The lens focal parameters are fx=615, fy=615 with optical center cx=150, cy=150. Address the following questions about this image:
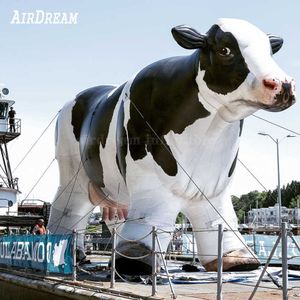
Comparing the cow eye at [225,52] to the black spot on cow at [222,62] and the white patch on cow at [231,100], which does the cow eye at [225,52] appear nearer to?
the black spot on cow at [222,62]

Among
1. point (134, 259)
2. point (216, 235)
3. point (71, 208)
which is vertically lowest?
point (134, 259)

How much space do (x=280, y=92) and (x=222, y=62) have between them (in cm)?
97

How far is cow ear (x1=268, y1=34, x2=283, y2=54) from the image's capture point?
897 cm

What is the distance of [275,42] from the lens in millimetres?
9000

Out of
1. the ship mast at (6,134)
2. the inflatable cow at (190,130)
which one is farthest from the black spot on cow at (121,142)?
the ship mast at (6,134)

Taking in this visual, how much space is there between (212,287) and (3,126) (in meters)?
21.5

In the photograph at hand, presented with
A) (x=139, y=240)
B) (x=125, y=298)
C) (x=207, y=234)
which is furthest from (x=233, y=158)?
(x=125, y=298)

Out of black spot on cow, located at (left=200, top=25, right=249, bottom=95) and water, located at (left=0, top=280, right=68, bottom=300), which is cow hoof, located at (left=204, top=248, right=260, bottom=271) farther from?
black spot on cow, located at (left=200, top=25, right=249, bottom=95)

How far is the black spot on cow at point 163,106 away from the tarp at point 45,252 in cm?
198

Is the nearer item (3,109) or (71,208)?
(71,208)

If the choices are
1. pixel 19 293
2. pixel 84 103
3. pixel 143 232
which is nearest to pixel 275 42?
pixel 143 232

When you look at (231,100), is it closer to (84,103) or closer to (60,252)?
(60,252)

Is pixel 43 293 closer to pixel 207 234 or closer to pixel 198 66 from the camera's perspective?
pixel 207 234

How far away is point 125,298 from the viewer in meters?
7.35
